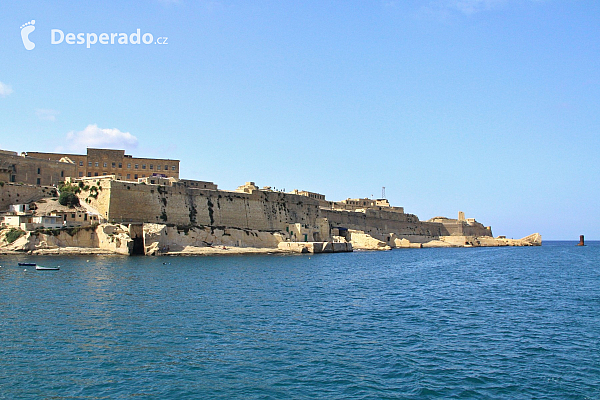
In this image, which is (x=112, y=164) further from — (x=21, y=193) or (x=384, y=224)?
(x=384, y=224)

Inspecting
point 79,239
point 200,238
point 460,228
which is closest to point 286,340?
point 79,239

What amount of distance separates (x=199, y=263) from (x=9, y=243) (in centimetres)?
1236

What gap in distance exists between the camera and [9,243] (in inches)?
1272

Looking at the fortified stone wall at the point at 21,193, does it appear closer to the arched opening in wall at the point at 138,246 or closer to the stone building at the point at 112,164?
the stone building at the point at 112,164

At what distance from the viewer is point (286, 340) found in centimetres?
1208

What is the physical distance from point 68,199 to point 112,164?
527 inches

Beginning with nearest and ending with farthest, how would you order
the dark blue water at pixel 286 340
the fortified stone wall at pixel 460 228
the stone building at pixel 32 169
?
the dark blue water at pixel 286 340 < the stone building at pixel 32 169 < the fortified stone wall at pixel 460 228

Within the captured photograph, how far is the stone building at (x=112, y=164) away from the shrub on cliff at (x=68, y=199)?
10546 millimetres

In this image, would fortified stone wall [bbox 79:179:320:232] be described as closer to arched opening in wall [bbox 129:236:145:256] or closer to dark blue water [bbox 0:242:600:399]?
arched opening in wall [bbox 129:236:145:256]

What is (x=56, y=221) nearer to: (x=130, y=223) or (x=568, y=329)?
(x=130, y=223)

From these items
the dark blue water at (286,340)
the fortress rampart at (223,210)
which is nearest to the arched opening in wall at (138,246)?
the fortress rampart at (223,210)

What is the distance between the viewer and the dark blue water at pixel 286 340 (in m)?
8.91

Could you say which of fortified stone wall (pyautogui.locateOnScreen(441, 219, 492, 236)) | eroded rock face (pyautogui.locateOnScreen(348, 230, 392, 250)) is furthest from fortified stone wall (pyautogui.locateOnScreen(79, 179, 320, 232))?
fortified stone wall (pyautogui.locateOnScreen(441, 219, 492, 236))

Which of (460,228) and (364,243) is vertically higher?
(460,228)
